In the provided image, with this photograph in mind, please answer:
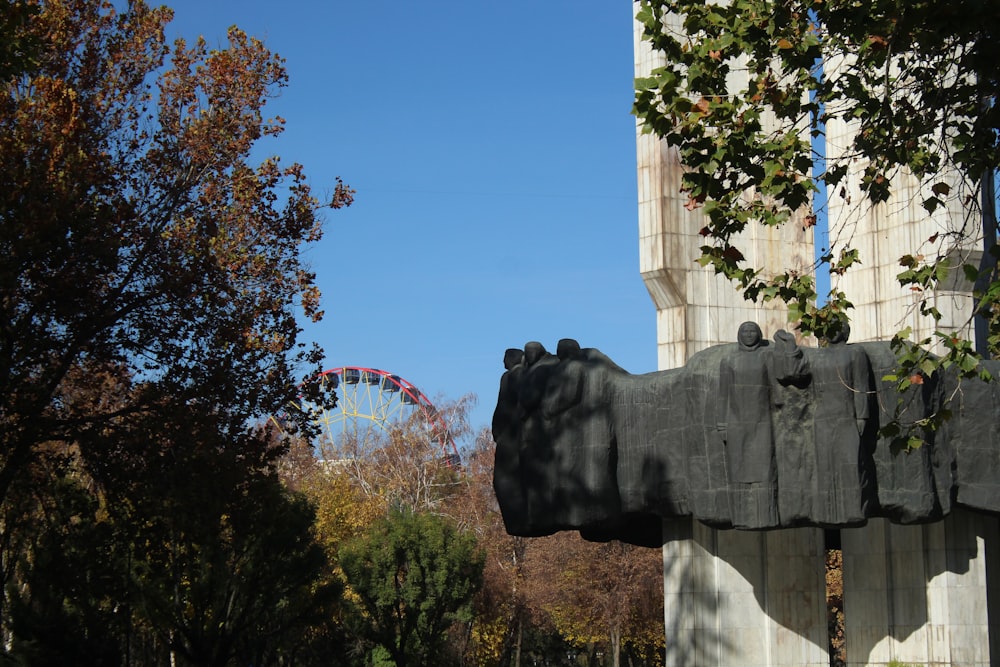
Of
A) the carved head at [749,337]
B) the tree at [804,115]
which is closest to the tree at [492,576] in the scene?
the carved head at [749,337]

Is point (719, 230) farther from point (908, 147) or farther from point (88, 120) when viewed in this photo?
point (88, 120)

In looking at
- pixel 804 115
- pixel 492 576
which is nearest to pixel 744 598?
pixel 804 115

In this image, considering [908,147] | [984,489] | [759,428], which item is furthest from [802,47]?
[984,489]

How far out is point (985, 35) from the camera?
10.2 metres

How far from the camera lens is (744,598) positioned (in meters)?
17.1

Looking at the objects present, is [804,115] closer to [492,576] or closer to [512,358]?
[512,358]

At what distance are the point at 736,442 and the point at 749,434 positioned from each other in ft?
0.55

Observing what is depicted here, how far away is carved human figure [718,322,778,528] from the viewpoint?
1525 cm

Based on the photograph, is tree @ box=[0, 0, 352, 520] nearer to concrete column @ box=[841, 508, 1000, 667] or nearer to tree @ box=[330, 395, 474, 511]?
concrete column @ box=[841, 508, 1000, 667]

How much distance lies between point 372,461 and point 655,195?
3520cm

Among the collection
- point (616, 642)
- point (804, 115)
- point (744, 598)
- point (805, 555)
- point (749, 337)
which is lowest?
point (616, 642)

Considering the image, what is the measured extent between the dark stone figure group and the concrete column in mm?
Result: 873

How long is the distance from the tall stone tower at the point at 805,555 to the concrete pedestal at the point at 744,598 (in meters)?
0.01

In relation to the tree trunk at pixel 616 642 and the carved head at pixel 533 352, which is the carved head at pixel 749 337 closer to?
the carved head at pixel 533 352
